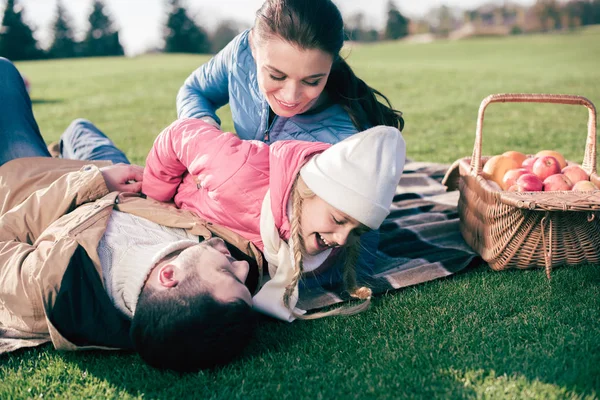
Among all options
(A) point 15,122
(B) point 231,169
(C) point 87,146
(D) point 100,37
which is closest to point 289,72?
(B) point 231,169

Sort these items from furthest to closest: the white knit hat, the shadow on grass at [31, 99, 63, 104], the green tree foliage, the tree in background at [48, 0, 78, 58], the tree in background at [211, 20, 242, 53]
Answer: the tree in background at [211, 20, 242, 53]
the green tree foliage
the tree in background at [48, 0, 78, 58]
the shadow on grass at [31, 99, 63, 104]
the white knit hat

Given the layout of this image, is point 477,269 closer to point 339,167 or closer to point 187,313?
point 339,167

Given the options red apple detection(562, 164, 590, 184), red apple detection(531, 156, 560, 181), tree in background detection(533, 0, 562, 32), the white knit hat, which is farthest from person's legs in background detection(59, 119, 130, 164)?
tree in background detection(533, 0, 562, 32)

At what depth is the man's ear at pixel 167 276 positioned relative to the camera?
7.75 ft

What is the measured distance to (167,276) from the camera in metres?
2.43

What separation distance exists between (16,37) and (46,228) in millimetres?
47406

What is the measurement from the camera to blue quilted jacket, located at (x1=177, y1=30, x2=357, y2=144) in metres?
3.65

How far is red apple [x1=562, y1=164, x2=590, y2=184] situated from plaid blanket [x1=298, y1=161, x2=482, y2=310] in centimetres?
79

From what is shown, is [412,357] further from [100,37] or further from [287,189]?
[100,37]

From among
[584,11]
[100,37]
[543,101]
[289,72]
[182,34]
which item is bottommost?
[100,37]

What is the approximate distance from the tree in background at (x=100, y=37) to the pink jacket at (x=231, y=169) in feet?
182

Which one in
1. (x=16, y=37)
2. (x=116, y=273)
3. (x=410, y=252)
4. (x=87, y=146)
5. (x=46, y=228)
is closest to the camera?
(x=116, y=273)

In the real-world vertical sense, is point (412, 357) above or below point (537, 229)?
below

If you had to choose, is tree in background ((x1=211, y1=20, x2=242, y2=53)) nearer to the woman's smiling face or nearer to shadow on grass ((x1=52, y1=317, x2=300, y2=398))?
the woman's smiling face
